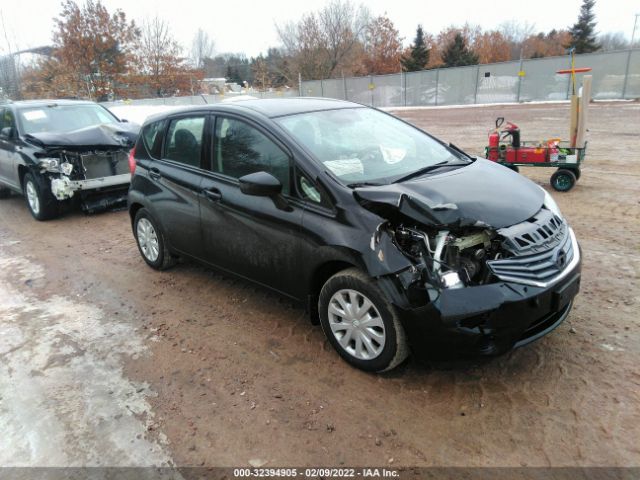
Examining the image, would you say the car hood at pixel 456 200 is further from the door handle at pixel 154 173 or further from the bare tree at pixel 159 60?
the bare tree at pixel 159 60

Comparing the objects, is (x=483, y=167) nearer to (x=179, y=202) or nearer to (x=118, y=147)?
(x=179, y=202)

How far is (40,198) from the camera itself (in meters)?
7.67

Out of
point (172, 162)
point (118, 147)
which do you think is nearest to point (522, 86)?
point (118, 147)

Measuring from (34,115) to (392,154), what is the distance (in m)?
7.28

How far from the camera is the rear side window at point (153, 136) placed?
4.89 meters

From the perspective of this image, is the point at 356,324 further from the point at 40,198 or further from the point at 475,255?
the point at 40,198

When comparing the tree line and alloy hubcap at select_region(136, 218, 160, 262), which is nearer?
alloy hubcap at select_region(136, 218, 160, 262)

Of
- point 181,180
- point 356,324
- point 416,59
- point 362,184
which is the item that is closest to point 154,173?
point 181,180

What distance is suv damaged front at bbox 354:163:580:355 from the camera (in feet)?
8.92

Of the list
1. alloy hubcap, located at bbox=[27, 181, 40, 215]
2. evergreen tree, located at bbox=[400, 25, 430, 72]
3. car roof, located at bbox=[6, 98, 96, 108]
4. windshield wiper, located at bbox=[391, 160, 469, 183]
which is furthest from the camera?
evergreen tree, located at bbox=[400, 25, 430, 72]

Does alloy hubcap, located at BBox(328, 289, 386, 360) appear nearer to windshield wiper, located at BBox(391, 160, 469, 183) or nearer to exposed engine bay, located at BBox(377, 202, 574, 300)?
exposed engine bay, located at BBox(377, 202, 574, 300)

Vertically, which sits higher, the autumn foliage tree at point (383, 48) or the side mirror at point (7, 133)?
the autumn foliage tree at point (383, 48)

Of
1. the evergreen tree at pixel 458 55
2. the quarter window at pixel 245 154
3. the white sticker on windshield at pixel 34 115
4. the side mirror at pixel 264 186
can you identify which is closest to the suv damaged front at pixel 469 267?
the side mirror at pixel 264 186

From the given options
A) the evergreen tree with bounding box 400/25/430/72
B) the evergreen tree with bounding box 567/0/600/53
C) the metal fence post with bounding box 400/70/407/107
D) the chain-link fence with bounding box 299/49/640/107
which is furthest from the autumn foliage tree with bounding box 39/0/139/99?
the evergreen tree with bounding box 567/0/600/53
